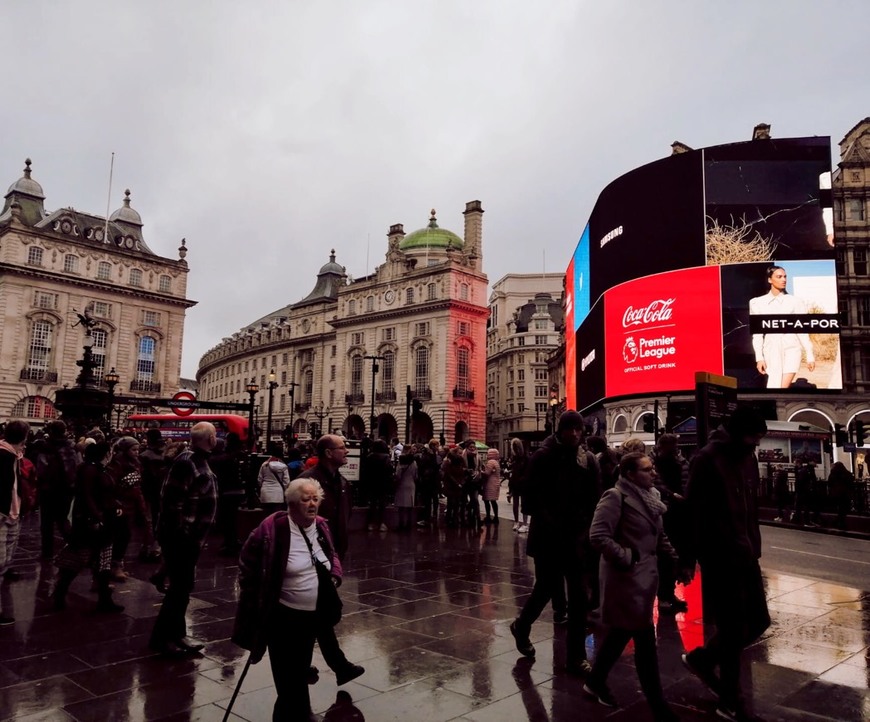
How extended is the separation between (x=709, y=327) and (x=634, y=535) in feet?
112

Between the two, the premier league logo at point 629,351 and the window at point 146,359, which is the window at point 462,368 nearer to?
the premier league logo at point 629,351

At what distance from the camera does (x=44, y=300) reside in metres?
58.6

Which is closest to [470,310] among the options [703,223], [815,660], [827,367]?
[703,223]

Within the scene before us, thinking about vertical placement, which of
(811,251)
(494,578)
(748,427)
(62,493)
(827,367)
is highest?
(811,251)

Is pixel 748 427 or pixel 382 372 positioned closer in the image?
pixel 748 427

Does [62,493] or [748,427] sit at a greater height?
[748,427]

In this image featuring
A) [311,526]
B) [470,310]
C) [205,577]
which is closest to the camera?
[311,526]

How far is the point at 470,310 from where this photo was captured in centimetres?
6344

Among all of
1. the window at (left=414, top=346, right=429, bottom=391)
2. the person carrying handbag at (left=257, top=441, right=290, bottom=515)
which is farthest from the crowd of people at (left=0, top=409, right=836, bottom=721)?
the window at (left=414, top=346, right=429, bottom=391)

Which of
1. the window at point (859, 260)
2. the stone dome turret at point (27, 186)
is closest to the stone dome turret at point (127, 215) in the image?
the stone dome turret at point (27, 186)

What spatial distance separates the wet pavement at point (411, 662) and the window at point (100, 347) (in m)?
58.1

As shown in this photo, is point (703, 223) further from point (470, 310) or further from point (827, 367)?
point (470, 310)

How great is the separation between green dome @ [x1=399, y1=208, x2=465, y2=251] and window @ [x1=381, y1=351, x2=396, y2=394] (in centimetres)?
1249

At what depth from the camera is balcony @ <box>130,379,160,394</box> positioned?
62.3 meters
